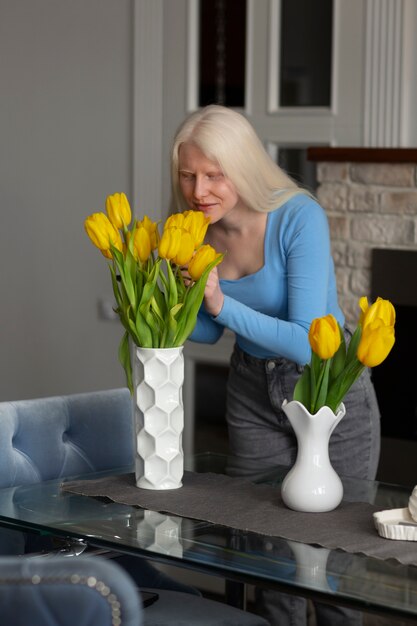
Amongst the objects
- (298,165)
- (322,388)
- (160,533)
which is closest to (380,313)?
(322,388)

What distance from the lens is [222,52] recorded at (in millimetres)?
4375

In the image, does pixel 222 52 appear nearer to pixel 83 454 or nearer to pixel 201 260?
pixel 83 454

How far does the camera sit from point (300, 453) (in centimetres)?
205

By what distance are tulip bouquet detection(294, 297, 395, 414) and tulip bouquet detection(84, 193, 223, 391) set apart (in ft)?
0.89

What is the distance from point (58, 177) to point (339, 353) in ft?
9.86

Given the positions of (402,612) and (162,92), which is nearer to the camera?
(402,612)

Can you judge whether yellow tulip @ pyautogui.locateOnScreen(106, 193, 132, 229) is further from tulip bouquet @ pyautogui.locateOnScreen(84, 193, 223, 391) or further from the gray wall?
the gray wall

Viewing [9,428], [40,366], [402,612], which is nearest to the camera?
[402,612]

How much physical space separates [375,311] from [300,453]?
Answer: 0.29 meters

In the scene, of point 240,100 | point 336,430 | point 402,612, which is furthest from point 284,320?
point 240,100

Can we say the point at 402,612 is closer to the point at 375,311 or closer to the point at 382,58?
the point at 375,311

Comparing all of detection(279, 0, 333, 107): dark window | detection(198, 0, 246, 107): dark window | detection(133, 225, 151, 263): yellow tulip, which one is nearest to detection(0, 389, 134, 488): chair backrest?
detection(133, 225, 151, 263): yellow tulip

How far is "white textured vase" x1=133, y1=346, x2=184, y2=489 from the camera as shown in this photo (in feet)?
7.22

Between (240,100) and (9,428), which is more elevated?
(240,100)
